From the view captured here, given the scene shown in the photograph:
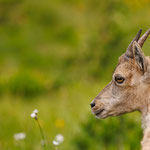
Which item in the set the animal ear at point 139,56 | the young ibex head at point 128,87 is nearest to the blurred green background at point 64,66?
the young ibex head at point 128,87

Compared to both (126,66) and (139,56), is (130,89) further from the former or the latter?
(139,56)

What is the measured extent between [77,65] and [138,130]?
28.5 feet

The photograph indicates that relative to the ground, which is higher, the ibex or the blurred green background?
the blurred green background

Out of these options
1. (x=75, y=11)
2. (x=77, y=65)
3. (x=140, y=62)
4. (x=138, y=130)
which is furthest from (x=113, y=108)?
(x=75, y=11)

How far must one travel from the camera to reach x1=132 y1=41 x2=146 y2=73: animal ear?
15.5ft

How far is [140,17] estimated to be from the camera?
16.5m

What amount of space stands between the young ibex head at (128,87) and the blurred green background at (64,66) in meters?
1.57

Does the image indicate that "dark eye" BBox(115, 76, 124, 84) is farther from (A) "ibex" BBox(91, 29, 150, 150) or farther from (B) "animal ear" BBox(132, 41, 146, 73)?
(B) "animal ear" BBox(132, 41, 146, 73)

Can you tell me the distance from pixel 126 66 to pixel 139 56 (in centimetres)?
29

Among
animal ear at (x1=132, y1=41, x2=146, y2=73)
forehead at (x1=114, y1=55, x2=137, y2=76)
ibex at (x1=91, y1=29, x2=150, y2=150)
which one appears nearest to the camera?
animal ear at (x1=132, y1=41, x2=146, y2=73)

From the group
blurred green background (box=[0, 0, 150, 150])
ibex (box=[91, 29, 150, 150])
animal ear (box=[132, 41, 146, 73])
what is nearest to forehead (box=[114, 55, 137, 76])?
ibex (box=[91, 29, 150, 150])

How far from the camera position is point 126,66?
5.06m

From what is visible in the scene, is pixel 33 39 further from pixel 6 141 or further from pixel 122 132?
pixel 122 132

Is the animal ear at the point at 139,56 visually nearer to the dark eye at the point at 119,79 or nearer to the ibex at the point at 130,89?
the ibex at the point at 130,89
